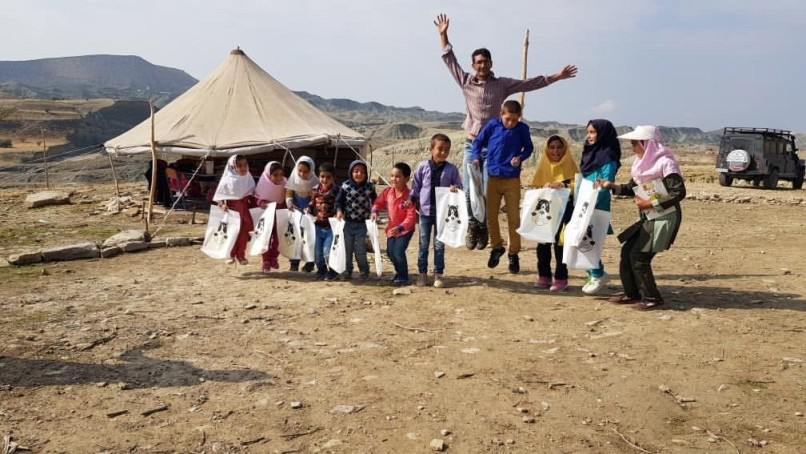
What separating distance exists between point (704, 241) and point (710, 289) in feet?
11.6

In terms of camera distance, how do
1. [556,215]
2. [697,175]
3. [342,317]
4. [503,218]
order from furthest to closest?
[697,175] → [503,218] → [556,215] → [342,317]

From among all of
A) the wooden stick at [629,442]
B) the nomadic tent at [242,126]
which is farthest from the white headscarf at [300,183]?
the nomadic tent at [242,126]

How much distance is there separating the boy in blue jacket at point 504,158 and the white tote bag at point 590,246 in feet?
2.54

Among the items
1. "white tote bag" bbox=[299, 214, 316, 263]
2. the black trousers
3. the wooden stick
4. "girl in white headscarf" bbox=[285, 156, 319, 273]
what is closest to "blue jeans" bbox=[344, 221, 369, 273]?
"white tote bag" bbox=[299, 214, 316, 263]

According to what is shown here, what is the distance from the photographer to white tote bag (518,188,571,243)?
5.60 metres

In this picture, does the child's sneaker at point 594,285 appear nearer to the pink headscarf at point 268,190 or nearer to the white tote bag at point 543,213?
the white tote bag at point 543,213

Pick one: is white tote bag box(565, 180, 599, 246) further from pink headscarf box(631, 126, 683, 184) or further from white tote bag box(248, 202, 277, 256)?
white tote bag box(248, 202, 277, 256)

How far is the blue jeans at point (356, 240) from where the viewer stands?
628cm

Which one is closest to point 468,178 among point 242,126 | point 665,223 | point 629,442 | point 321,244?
point 321,244

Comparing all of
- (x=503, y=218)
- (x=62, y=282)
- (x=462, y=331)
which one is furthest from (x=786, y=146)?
(x=62, y=282)

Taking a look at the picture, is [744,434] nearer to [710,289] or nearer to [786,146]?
[710,289]

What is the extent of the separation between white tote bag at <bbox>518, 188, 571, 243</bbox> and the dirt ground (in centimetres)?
57

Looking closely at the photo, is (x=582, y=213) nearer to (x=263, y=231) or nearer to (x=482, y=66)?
(x=482, y=66)

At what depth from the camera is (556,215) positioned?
561 centimetres
